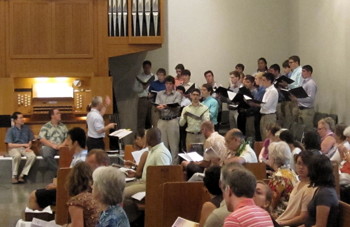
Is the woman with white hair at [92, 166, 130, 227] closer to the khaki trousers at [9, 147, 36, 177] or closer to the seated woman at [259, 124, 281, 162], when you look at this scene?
the seated woman at [259, 124, 281, 162]

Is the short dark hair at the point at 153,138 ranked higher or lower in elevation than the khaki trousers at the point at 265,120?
higher

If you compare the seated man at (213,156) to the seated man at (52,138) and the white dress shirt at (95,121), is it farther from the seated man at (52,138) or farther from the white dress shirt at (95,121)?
the seated man at (52,138)

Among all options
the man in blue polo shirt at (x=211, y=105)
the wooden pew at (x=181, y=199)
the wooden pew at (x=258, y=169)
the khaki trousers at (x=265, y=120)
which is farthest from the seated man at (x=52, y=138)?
the wooden pew at (x=181, y=199)

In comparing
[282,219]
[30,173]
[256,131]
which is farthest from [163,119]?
[282,219]

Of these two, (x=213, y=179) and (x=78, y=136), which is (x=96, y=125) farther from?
(x=213, y=179)

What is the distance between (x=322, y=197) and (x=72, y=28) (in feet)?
32.4

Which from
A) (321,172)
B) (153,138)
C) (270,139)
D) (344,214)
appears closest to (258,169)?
(153,138)

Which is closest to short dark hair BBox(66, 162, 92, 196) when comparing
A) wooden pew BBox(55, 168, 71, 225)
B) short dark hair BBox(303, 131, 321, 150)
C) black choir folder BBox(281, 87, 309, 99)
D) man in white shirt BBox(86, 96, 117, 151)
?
wooden pew BBox(55, 168, 71, 225)

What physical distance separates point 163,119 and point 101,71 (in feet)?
6.62

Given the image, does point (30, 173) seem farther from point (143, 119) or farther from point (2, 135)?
point (143, 119)

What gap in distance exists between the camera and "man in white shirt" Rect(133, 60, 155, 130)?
15258mm

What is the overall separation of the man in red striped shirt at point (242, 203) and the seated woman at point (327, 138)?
4.96m

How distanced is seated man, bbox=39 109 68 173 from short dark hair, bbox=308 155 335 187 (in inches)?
304

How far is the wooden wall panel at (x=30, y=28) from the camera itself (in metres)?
14.4
